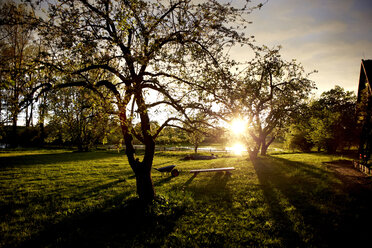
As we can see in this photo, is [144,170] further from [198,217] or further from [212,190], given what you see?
[212,190]

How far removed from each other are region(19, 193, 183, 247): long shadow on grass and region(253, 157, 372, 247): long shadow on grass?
4.19 metres

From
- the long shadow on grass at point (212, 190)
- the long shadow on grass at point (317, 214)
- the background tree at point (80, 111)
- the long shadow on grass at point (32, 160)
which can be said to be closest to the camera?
the long shadow on grass at point (317, 214)

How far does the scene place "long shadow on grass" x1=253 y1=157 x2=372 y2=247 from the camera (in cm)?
542

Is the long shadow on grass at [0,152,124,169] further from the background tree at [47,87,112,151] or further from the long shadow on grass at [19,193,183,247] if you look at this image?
the long shadow on grass at [19,193,183,247]

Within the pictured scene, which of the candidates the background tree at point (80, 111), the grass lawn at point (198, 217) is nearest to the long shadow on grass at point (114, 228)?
the grass lawn at point (198, 217)

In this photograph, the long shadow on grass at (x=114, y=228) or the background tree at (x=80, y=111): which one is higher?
the background tree at (x=80, y=111)

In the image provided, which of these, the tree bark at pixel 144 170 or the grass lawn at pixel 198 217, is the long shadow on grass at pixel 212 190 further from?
the tree bark at pixel 144 170

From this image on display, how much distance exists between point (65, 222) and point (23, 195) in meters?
6.08

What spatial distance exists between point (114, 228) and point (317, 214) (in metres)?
7.94

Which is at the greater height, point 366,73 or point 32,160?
point 366,73

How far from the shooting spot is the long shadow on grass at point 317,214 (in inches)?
213

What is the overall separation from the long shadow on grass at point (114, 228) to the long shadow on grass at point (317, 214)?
4192mm

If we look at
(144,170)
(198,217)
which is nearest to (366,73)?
(198,217)

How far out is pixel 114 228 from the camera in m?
6.36
